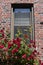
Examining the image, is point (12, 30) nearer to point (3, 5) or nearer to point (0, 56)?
point (3, 5)

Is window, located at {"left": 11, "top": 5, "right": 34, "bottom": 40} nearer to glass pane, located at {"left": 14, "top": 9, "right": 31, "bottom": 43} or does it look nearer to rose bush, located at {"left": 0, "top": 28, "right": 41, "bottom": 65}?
glass pane, located at {"left": 14, "top": 9, "right": 31, "bottom": 43}

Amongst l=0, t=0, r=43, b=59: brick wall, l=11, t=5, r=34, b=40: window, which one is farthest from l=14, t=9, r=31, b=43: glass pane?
l=0, t=0, r=43, b=59: brick wall

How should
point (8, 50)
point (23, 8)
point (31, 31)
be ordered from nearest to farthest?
point (8, 50)
point (31, 31)
point (23, 8)

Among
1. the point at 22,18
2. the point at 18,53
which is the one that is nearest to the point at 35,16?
the point at 22,18

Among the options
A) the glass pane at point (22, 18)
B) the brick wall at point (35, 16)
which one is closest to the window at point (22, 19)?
the glass pane at point (22, 18)

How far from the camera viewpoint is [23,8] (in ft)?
30.3

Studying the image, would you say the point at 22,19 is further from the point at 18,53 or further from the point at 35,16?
the point at 18,53

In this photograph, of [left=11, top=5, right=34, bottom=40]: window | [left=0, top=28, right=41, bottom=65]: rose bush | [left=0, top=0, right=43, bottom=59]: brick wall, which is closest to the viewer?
[left=0, top=28, right=41, bottom=65]: rose bush

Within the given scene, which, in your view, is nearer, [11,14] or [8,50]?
[8,50]

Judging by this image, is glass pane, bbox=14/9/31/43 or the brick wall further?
glass pane, bbox=14/9/31/43

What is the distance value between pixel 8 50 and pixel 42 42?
64.6 inches

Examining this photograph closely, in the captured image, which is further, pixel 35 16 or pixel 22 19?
pixel 22 19

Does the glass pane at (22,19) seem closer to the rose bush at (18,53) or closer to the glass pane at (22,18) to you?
the glass pane at (22,18)

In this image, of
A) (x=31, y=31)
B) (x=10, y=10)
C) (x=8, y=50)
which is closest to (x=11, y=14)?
(x=10, y=10)
